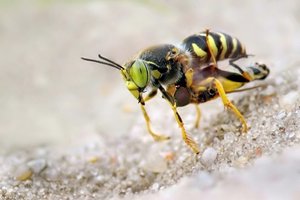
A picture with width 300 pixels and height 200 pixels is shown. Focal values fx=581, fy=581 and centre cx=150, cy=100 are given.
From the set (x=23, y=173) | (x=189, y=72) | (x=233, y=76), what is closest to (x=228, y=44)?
(x=233, y=76)

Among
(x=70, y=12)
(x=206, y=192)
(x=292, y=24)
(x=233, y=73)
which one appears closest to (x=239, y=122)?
(x=233, y=73)

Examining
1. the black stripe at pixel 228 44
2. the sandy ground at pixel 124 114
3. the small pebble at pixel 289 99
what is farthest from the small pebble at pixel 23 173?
the small pebble at pixel 289 99

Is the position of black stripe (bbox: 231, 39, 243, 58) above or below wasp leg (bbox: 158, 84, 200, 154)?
above

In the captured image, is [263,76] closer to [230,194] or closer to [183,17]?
[230,194]

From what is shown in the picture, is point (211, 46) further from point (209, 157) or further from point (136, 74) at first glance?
point (209, 157)

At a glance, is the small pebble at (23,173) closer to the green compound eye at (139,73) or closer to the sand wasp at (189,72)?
the sand wasp at (189,72)

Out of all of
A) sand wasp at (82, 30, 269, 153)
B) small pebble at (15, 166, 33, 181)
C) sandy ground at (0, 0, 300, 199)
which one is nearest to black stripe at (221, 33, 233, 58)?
sand wasp at (82, 30, 269, 153)

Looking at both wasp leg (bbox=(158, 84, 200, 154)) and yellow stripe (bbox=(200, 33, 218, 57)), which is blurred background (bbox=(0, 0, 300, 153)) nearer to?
yellow stripe (bbox=(200, 33, 218, 57))
